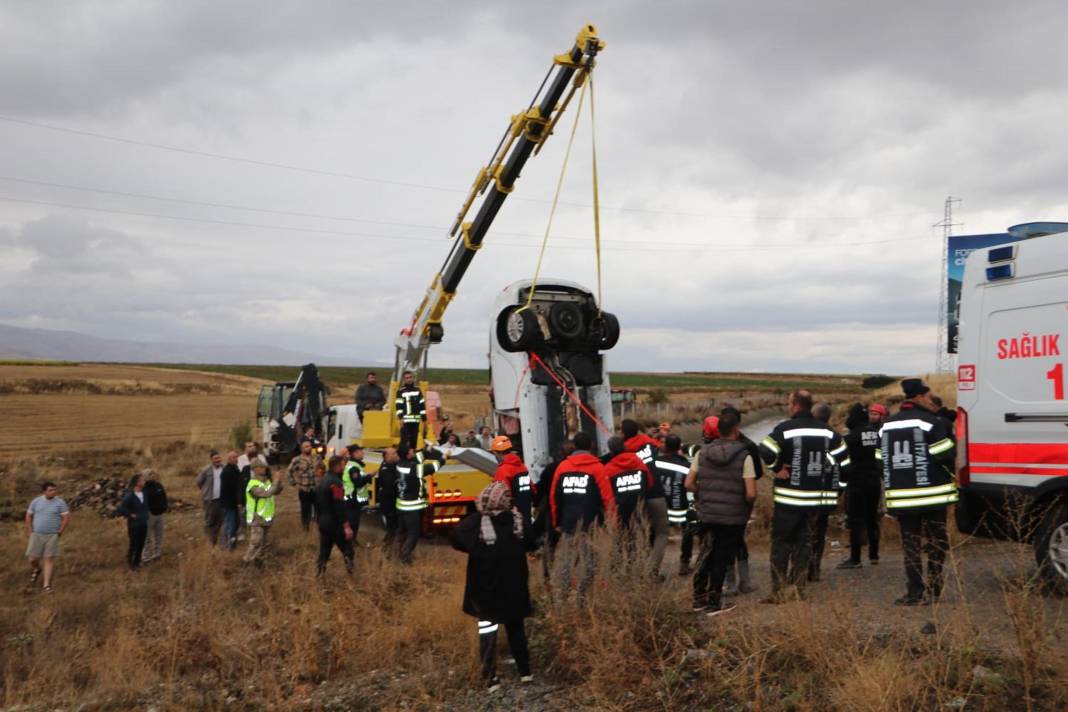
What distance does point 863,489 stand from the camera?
29.9 ft

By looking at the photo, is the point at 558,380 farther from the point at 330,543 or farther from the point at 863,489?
the point at 863,489

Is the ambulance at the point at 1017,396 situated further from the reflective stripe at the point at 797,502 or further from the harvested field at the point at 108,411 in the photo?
the harvested field at the point at 108,411

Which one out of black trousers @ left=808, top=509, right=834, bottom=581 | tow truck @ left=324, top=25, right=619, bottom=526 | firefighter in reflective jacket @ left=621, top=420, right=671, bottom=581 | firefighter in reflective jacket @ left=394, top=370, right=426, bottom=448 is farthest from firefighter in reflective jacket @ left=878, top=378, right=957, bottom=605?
firefighter in reflective jacket @ left=394, top=370, right=426, bottom=448

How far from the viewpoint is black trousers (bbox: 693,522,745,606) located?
7133mm

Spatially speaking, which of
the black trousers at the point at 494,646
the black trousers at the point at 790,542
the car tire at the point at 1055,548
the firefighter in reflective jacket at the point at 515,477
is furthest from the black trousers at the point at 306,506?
the car tire at the point at 1055,548

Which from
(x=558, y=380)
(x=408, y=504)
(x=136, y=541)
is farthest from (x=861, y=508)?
(x=136, y=541)

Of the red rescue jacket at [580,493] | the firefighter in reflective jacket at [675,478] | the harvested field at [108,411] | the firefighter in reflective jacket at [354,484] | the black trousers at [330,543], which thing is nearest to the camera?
the red rescue jacket at [580,493]

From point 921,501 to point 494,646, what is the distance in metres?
3.42

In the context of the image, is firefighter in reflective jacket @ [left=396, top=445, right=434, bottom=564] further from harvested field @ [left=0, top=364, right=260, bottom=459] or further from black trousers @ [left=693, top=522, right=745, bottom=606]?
harvested field @ [left=0, top=364, right=260, bottom=459]

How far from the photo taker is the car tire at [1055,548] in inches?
258

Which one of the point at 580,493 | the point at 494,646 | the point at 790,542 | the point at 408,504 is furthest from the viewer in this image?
the point at 408,504

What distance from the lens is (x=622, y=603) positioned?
643 cm

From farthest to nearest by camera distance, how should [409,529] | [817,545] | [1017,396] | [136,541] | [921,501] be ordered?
[136,541] → [409,529] → [817,545] → [1017,396] → [921,501]

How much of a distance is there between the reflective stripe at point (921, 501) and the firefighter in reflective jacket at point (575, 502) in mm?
2259
